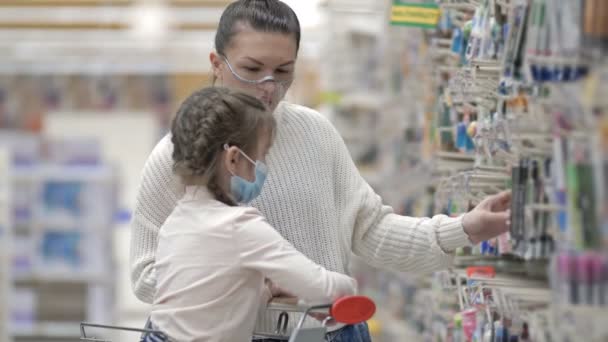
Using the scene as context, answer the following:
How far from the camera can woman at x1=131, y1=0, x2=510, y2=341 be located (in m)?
2.39

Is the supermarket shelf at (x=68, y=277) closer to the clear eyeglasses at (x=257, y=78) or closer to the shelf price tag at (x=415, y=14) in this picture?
the shelf price tag at (x=415, y=14)

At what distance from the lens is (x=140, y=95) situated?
1253 cm

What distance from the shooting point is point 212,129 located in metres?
2.05

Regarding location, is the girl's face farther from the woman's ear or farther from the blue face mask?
the woman's ear

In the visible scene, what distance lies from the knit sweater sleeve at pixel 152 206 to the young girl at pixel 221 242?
0.81 ft

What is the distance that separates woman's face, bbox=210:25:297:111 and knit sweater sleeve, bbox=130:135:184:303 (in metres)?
0.22

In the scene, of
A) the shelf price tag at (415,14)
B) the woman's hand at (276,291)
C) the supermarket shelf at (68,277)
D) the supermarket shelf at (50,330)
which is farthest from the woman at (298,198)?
the supermarket shelf at (50,330)

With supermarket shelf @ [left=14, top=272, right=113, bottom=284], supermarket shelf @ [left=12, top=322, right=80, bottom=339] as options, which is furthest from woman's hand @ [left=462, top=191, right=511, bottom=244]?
supermarket shelf @ [left=12, top=322, right=80, bottom=339]

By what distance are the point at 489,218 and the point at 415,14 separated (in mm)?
1022

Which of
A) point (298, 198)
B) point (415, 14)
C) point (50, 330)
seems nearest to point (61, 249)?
point (50, 330)

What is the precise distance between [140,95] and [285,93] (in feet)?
33.6

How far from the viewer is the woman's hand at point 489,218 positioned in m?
2.34

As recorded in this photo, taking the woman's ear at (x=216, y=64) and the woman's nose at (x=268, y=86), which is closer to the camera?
the woman's nose at (x=268, y=86)

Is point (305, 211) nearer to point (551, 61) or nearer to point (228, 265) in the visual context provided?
point (228, 265)
